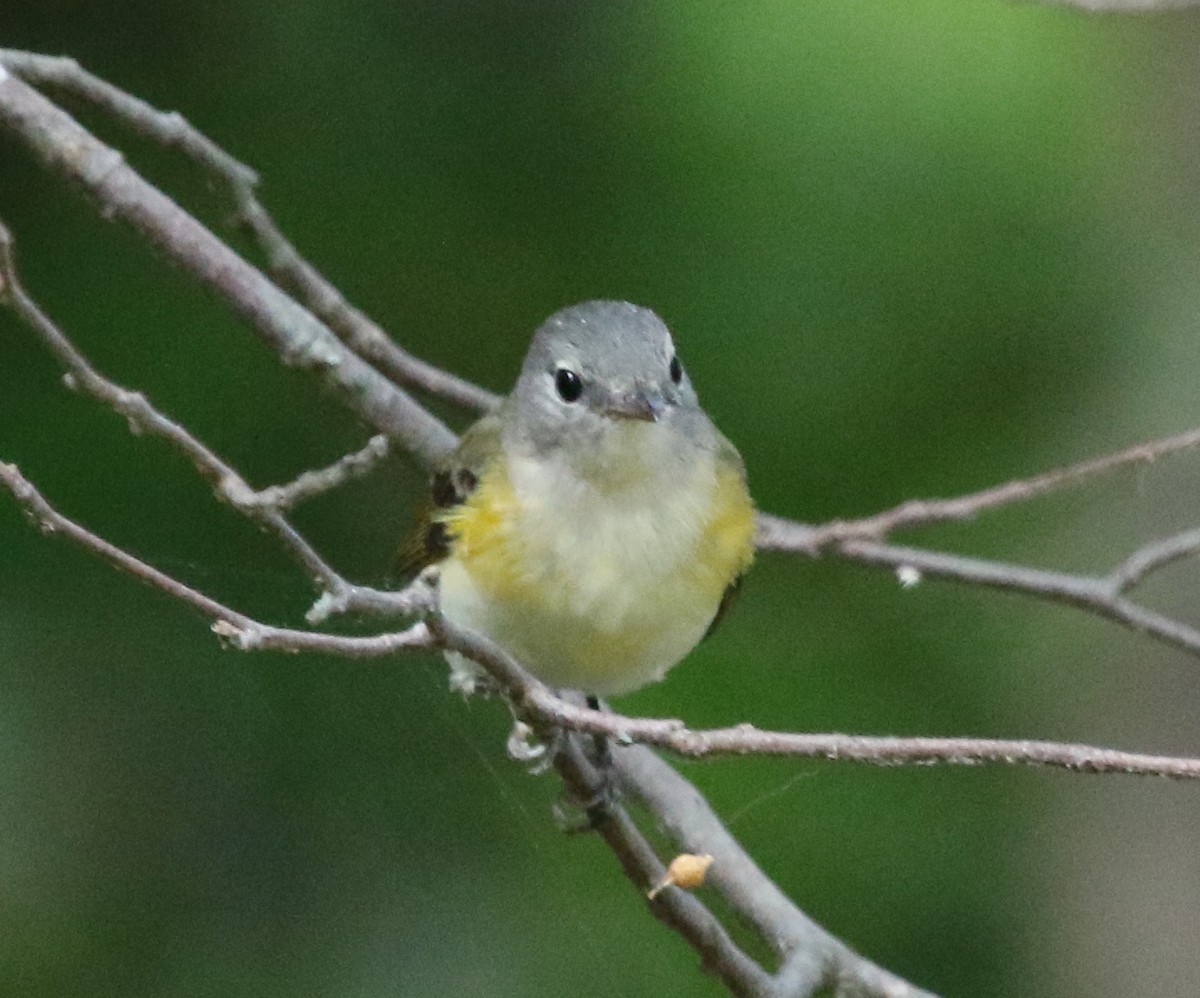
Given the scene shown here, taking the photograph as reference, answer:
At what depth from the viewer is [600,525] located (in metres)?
1.64

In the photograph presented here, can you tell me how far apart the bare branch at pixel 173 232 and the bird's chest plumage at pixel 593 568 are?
1.17ft

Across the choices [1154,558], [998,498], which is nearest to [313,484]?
[998,498]

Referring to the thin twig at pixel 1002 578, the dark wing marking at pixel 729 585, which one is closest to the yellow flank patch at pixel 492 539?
the dark wing marking at pixel 729 585

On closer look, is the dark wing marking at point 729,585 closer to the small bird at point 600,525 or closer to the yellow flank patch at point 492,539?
the small bird at point 600,525

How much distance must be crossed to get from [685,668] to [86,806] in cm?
86

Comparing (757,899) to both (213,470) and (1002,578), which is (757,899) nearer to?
(1002,578)

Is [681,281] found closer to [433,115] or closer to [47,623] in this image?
[433,115]

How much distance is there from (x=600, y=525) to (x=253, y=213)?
0.71m

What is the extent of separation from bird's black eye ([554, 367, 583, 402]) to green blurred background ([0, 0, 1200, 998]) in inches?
24.1

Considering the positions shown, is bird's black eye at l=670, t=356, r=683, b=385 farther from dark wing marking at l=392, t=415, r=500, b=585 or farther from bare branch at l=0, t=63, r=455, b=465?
bare branch at l=0, t=63, r=455, b=465

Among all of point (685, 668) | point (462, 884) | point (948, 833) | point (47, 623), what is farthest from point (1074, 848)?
point (47, 623)

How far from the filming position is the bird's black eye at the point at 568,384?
1.67 metres

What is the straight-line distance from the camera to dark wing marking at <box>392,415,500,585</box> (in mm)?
1823

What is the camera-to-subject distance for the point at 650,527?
1650 mm
